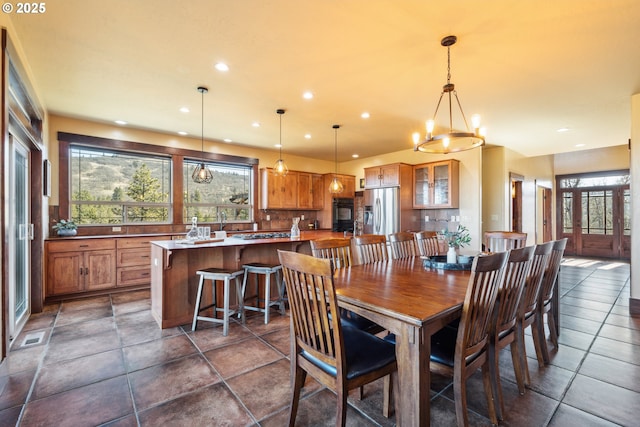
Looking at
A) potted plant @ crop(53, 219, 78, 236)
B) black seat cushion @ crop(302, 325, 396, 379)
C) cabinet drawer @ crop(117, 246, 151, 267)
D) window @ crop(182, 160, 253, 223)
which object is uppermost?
window @ crop(182, 160, 253, 223)

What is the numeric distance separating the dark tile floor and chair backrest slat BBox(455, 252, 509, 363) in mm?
555

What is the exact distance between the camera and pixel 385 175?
620cm

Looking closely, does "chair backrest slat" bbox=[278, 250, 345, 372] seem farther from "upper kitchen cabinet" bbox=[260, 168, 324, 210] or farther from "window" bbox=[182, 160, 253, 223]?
"upper kitchen cabinet" bbox=[260, 168, 324, 210]

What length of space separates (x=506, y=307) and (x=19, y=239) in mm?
4571

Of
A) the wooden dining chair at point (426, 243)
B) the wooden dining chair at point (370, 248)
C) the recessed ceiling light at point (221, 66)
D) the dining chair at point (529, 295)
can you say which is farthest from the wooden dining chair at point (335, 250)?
the recessed ceiling light at point (221, 66)

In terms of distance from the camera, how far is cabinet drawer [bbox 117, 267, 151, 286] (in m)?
4.48

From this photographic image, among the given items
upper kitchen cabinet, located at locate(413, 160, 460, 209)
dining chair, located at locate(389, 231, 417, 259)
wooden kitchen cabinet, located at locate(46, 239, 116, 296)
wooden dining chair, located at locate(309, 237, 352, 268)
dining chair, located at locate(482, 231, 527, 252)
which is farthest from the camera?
upper kitchen cabinet, located at locate(413, 160, 460, 209)

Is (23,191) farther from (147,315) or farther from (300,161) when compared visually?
(300,161)

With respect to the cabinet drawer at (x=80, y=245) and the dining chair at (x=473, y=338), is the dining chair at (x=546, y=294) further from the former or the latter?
the cabinet drawer at (x=80, y=245)

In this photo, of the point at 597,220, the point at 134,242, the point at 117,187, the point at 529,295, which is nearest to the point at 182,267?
the point at 134,242

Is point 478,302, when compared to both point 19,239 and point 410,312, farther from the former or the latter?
point 19,239

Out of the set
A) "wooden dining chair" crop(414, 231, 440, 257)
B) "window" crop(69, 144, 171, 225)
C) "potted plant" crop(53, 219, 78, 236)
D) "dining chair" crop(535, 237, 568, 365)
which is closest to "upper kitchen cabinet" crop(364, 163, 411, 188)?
"wooden dining chair" crop(414, 231, 440, 257)

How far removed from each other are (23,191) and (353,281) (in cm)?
384

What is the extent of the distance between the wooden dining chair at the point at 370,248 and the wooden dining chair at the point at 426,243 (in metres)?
0.65
